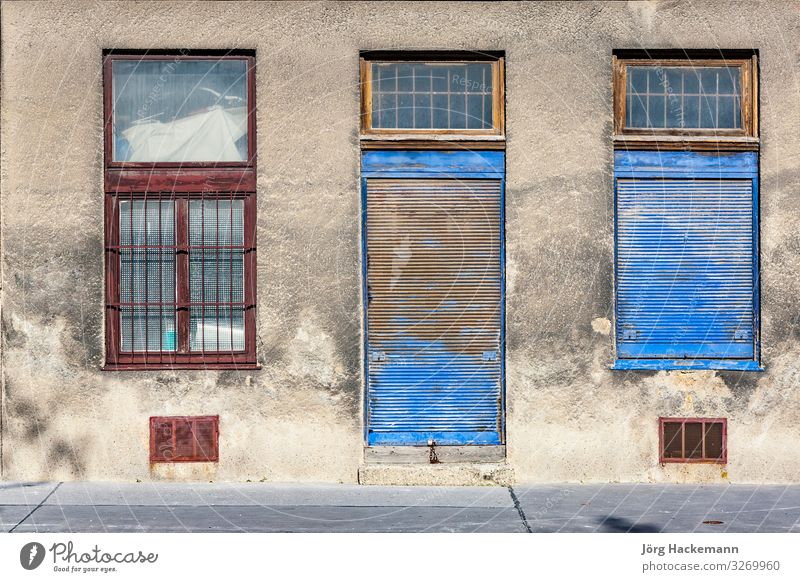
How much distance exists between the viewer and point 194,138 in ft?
34.9

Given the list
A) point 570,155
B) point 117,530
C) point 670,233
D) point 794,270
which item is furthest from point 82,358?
point 794,270

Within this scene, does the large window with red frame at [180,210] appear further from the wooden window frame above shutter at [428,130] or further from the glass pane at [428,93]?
the glass pane at [428,93]

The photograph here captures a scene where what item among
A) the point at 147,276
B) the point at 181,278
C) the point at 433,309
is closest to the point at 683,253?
the point at 433,309

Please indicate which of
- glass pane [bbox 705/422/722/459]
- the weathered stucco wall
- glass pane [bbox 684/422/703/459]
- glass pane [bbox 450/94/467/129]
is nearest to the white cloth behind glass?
the weathered stucco wall

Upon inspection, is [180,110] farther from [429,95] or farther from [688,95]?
[688,95]

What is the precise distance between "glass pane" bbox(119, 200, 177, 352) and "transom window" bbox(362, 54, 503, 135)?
213cm

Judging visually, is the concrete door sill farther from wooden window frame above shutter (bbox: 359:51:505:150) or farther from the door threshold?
wooden window frame above shutter (bbox: 359:51:505:150)

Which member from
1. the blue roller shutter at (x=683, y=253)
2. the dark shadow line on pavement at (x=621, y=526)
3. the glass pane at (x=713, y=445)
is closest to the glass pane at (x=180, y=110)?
the blue roller shutter at (x=683, y=253)

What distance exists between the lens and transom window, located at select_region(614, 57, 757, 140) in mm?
10594

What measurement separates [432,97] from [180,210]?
2559 millimetres

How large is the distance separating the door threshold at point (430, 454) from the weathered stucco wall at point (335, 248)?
0.17m

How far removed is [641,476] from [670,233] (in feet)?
7.40

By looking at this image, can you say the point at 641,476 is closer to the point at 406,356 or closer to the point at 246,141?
the point at 406,356

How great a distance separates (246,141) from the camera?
34.8ft
